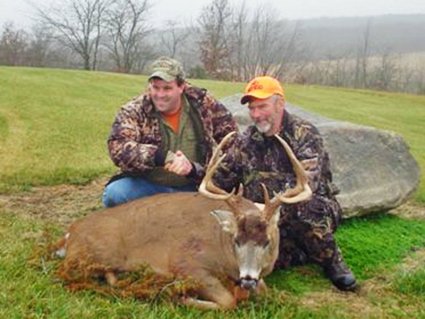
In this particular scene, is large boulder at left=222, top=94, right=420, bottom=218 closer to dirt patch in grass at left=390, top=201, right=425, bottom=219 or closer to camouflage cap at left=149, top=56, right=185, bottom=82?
dirt patch in grass at left=390, top=201, right=425, bottom=219

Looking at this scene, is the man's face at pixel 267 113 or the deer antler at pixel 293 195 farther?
the man's face at pixel 267 113

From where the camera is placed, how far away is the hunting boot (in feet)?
18.1

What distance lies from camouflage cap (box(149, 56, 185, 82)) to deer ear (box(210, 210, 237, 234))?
5.23ft

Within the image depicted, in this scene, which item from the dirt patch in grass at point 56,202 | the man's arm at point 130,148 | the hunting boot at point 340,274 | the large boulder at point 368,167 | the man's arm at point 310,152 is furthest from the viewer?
the large boulder at point 368,167

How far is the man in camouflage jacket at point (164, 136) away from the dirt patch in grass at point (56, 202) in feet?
4.12

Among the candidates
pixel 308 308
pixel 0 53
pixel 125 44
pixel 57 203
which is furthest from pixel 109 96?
pixel 125 44

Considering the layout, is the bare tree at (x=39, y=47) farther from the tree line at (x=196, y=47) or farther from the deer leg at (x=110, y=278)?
the deer leg at (x=110, y=278)

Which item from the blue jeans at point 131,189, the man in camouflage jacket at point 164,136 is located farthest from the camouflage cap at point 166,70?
the blue jeans at point 131,189

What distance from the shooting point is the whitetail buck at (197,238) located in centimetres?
461

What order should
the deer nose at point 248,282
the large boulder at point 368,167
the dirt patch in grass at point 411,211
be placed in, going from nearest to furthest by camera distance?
the deer nose at point 248,282, the large boulder at point 368,167, the dirt patch in grass at point 411,211

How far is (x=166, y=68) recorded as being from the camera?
595 cm

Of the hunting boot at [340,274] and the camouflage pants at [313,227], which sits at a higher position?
the camouflage pants at [313,227]

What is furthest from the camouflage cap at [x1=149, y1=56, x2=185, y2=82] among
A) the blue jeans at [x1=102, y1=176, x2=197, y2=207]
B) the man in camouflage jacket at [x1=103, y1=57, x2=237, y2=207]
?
the blue jeans at [x1=102, y1=176, x2=197, y2=207]

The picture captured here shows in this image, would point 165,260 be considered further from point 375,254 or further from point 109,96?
point 109,96
